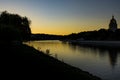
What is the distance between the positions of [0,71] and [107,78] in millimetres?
13247

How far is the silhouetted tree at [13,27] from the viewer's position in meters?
39.2

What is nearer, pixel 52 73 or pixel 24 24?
pixel 52 73

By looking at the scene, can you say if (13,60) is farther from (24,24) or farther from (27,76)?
(24,24)

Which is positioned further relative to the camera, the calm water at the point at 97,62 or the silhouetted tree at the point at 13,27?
the silhouetted tree at the point at 13,27

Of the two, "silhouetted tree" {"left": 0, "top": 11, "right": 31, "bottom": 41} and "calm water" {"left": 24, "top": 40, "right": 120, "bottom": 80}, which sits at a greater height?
"silhouetted tree" {"left": 0, "top": 11, "right": 31, "bottom": 41}

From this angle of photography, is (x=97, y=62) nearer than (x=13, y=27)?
Yes

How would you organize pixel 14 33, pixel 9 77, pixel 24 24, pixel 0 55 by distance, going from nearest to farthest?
pixel 9 77
pixel 0 55
pixel 14 33
pixel 24 24

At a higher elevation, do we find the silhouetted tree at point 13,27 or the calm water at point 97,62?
the silhouetted tree at point 13,27

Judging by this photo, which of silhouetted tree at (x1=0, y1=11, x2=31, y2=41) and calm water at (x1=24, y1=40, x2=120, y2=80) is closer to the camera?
calm water at (x1=24, y1=40, x2=120, y2=80)

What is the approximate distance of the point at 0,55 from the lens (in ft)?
65.2

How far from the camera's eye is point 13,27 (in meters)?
45.9

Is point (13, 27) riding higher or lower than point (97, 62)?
higher

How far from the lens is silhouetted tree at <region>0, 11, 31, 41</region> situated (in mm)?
39191

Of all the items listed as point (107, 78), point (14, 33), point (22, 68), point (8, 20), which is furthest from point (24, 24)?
point (22, 68)
